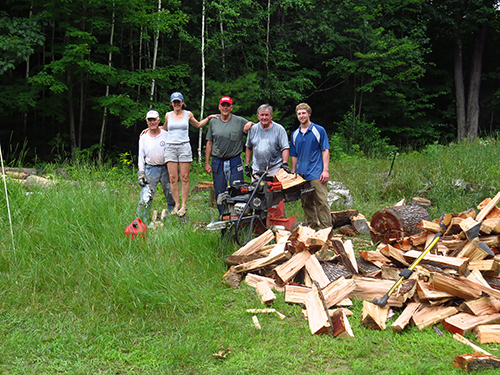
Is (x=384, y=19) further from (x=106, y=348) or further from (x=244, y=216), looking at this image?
(x=106, y=348)

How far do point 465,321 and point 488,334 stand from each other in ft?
0.69

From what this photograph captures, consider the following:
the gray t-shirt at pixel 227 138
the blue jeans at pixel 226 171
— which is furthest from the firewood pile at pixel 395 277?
the gray t-shirt at pixel 227 138

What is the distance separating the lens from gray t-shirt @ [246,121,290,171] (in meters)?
5.67

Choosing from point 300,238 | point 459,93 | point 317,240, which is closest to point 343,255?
point 317,240

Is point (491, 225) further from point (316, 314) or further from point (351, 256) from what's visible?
point (316, 314)

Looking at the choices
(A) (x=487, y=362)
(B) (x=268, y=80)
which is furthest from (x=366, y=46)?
(A) (x=487, y=362)

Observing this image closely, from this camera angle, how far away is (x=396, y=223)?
5703mm

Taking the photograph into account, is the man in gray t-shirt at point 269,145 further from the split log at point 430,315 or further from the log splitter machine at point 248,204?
the split log at point 430,315

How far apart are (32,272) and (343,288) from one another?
2.98 m

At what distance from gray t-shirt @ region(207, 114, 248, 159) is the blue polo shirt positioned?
0.91m

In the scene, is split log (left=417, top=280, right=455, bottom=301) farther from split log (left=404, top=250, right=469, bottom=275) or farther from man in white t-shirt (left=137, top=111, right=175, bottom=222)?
man in white t-shirt (left=137, top=111, right=175, bottom=222)

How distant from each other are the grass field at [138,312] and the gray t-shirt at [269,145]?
1407mm

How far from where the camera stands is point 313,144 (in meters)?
5.60

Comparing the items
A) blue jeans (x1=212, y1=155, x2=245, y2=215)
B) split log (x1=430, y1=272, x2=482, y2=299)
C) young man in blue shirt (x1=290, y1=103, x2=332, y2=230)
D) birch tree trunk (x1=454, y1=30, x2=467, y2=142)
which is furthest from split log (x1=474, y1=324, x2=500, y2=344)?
birch tree trunk (x1=454, y1=30, x2=467, y2=142)
